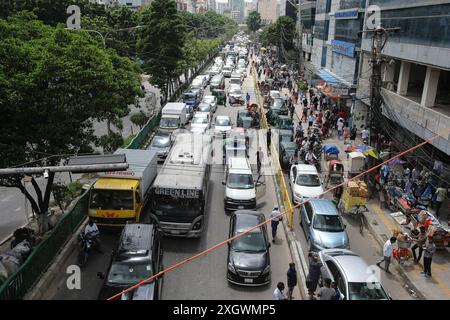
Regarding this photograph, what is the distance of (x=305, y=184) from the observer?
18.4 m

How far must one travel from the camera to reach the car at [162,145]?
2392 cm

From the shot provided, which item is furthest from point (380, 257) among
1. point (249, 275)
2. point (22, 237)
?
point (22, 237)

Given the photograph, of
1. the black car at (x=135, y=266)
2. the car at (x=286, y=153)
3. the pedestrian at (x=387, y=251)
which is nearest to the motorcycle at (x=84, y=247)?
the black car at (x=135, y=266)

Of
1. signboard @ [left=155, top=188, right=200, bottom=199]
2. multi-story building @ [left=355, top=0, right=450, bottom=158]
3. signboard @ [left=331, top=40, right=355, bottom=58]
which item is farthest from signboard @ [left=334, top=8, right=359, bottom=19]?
signboard @ [left=155, top=188, right=200, bottom=199]

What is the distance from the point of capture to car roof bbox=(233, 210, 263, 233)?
1375cm

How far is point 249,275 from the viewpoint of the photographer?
1212 centimetres

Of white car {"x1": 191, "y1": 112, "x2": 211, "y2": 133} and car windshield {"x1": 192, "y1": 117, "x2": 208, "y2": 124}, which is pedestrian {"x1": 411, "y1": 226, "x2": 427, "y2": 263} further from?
car windshield {"x1": 192, "y1": 117, "x2": 208, "y2": 124}

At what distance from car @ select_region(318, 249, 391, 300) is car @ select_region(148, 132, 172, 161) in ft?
45.3

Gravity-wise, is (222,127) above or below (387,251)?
above

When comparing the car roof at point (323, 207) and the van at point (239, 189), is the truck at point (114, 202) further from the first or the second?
the car roof at point (323, 207)

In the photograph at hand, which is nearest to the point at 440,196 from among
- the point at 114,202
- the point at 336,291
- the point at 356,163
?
the point at 356,163

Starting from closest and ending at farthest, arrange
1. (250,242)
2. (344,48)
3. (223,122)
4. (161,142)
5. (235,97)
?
(250,242)
(161,142)
(223,122)
(344,48)
(235,97)

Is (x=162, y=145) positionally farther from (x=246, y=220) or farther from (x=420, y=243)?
(x=420, y=243)

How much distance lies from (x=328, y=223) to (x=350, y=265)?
11.2ft
